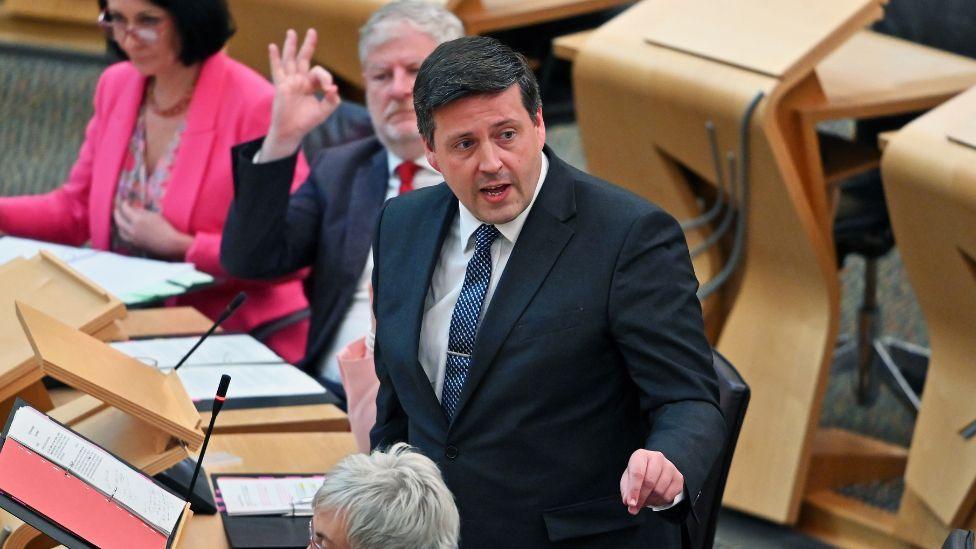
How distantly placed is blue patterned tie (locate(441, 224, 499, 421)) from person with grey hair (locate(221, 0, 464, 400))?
0.97 m

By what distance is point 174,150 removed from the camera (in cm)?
334

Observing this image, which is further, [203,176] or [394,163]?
[203,176]

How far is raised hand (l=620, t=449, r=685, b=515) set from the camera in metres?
1.63

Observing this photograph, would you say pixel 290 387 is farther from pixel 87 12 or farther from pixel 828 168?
pixel 87 12

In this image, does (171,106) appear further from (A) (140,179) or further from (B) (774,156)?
(B) (774,156)

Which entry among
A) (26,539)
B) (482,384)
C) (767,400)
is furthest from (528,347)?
(767,400)

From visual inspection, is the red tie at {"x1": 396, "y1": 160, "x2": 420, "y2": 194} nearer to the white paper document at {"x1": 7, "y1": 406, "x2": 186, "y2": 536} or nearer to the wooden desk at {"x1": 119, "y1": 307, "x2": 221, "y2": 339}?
the wooden desk at {"x1": 119, "y1": 307, "x2": 221, "y2": 339}

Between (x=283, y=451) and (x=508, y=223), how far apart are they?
0.77 m

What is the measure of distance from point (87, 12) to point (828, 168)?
14.3 feet

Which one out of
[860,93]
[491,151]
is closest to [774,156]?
[860,93]

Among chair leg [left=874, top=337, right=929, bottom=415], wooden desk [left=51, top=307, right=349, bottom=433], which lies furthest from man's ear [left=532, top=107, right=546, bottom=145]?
chair leg [left=874, top=337, right=929, bottom=415]

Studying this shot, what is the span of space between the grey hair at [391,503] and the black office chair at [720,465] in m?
0.45

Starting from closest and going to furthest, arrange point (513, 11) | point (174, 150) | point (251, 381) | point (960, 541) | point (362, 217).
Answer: point (960, 541)
point (251, 381)
point (362, 217)
point (174, 150)
point (513, 11)

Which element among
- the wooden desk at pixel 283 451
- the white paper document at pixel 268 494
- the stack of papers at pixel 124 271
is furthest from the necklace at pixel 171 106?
the white paper document at pixel 268 494
